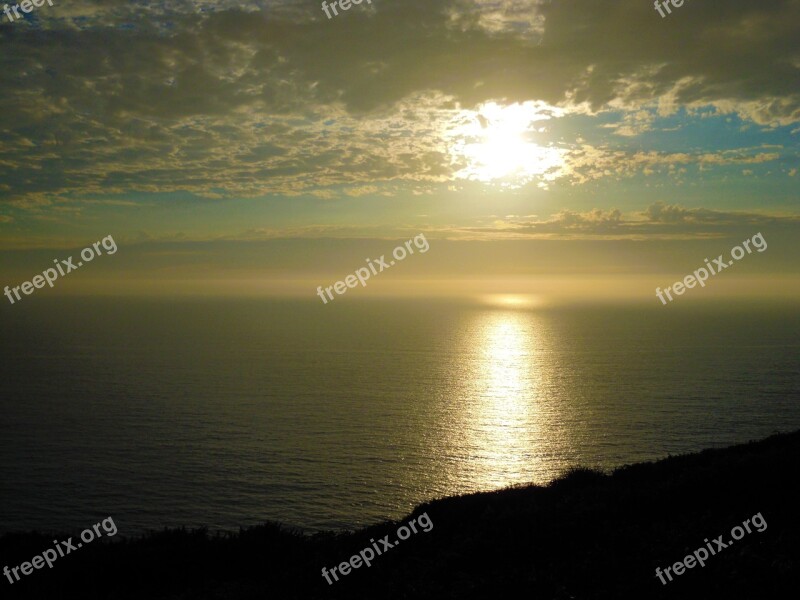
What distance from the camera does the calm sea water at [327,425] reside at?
174 ft

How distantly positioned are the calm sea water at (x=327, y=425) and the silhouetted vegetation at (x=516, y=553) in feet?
106

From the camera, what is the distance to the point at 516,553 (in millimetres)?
14422

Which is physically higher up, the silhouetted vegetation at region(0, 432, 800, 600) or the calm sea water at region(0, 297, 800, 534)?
the silhouetted vegetation at region(0, 432, 800, 600)

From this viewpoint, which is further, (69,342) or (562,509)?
(69,342)

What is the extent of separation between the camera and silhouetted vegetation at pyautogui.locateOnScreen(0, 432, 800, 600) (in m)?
12.2

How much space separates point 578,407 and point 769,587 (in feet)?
272

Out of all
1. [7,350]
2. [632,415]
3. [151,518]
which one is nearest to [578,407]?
[632,415]

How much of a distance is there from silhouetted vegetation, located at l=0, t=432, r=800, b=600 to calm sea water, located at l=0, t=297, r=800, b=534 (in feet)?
106

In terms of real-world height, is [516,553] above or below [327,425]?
above

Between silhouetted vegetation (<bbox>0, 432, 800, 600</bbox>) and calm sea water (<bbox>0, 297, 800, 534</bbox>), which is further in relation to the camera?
calm sea water (<bbox>0, 297, 800, 534</bbox>)

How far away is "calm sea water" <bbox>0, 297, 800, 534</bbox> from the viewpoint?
53.1m

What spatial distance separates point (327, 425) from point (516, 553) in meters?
66.0

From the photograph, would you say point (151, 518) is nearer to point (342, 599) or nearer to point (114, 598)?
point (114, 598)

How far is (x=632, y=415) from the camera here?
274 ft
